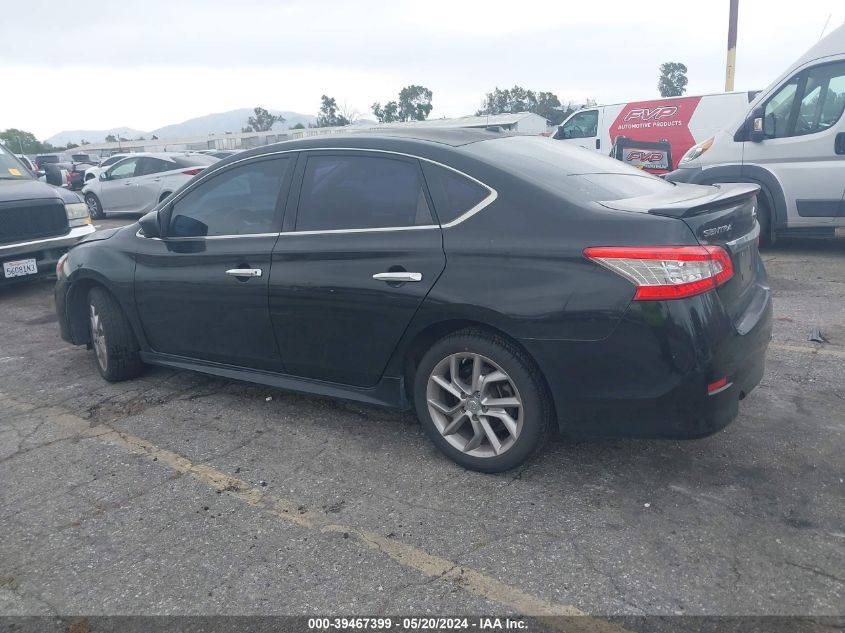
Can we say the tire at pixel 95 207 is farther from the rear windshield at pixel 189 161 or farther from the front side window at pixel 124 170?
the rear windshield at pixel 189 161

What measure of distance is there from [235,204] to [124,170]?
1349 cm

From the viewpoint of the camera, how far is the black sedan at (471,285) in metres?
3.03

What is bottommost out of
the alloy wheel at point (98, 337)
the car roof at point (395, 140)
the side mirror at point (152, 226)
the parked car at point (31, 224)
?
the alloy wheel at point (98, 337)

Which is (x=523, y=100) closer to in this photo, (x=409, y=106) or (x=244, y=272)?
(x=409, y=106)

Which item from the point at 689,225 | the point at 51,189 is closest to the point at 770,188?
the point at 689,225

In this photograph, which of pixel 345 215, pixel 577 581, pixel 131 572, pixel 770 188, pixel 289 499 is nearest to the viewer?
pixel 577 581

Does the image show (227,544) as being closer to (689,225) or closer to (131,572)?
(131,572)

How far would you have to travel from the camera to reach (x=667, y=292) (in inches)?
116

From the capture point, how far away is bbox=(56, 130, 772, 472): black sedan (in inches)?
119

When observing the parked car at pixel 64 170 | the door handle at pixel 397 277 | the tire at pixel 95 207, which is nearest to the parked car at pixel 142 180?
the tire at pixel 95 207

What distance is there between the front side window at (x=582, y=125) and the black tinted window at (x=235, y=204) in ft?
45.1

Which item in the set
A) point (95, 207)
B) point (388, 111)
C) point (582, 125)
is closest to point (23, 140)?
point (388, 111)

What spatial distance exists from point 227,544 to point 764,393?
3150 mm

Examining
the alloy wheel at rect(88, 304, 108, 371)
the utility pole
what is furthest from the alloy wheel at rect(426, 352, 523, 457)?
the utility pole
